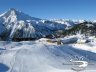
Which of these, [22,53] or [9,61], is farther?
[22,53]

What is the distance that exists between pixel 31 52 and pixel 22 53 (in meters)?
1.16

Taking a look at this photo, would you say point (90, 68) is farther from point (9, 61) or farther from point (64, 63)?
point (9, 61)

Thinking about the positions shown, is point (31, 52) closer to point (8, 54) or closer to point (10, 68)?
point (8, 54)

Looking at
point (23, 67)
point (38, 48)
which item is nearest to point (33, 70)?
point (23, 67)

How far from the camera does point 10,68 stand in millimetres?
19219

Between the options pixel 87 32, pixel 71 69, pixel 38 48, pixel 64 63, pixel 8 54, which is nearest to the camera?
pixel 71 69

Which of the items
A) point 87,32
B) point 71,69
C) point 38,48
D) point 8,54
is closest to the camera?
point 71,69

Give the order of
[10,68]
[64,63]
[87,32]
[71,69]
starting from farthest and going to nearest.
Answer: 1. [87,32]
2. [64,63]
3. [10,68]
4. [71,69]

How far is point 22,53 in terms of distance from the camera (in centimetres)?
2305

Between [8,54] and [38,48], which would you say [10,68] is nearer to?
[8,54]

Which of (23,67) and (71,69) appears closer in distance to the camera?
(71,69)

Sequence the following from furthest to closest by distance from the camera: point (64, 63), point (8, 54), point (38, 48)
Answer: point (38, 48)
point (8, 54)
point (64, 63)

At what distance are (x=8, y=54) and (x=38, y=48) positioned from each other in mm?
4578

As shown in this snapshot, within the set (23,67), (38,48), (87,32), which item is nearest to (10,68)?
(23,67)
